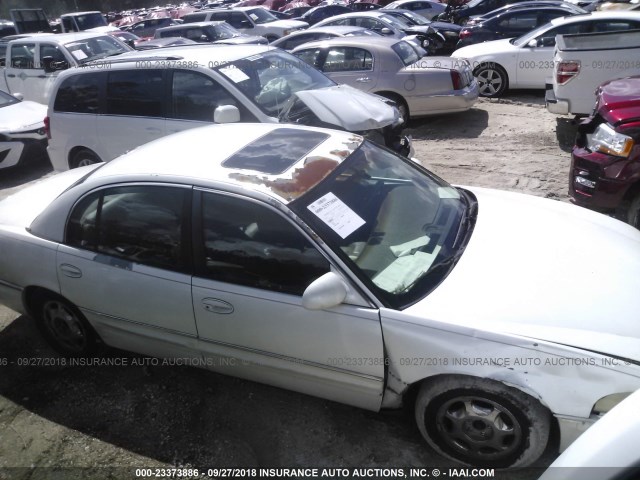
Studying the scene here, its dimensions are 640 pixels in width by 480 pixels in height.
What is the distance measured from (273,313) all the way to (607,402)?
153cm

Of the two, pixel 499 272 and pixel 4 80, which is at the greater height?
pixel 499 272

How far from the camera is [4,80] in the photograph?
10828mm

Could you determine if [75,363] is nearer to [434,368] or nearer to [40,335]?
[40,335]

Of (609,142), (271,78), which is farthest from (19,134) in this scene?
(609,142)

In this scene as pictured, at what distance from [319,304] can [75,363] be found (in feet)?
7.10

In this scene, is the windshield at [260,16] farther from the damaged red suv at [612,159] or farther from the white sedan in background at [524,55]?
the damaged red suv at [612,159]

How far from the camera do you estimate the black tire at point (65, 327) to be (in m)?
3.41

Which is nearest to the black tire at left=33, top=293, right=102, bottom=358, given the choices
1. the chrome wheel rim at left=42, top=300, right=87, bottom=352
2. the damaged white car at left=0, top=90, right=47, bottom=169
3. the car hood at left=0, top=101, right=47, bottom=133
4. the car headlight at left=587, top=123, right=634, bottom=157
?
the chrome wheel rim at left=42, top=300, right=87, bottom=352

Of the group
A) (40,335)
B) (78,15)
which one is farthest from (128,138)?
(78,15)

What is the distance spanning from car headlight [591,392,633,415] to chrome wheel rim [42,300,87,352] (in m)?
2.96

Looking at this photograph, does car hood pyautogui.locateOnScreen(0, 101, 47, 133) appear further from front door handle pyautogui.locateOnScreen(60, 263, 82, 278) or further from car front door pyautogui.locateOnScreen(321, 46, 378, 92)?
front door handle pyautogui.locateOnScreen(60, 263, 82, 278)

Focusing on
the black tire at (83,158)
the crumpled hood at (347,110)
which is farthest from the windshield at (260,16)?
the crumpled hood at (347,110)

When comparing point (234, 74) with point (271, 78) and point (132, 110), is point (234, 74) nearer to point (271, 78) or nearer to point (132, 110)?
point (271, 78)

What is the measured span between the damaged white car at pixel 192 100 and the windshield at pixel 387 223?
2016mm
